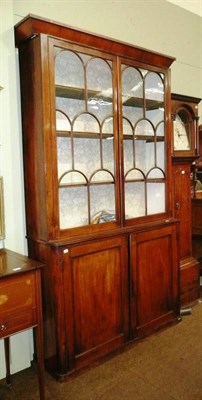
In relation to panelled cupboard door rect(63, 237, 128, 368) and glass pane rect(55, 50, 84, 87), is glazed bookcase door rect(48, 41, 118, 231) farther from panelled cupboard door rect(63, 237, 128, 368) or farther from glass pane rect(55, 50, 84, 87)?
panelled cupboard door rect(63, 237, 128, 368)

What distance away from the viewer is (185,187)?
3.32m

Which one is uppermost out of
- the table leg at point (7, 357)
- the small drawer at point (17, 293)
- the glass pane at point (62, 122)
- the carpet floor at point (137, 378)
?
the glass pane at point (62, 122)

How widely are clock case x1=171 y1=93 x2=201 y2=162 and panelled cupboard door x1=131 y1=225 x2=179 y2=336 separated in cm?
81

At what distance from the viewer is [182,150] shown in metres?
3.27

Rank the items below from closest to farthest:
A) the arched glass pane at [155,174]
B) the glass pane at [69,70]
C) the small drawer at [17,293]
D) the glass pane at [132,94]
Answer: the small drawer at [17,293], the glass pane at [69,70], the glass pane at [132,94], the arched glass pane at [155,174]

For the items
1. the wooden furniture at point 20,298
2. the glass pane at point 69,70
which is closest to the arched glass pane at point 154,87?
the glass pane at point 69,70

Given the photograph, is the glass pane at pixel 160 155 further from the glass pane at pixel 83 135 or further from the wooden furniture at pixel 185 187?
the glass pane at pixel 83 135

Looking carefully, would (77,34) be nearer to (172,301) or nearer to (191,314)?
(172,301)

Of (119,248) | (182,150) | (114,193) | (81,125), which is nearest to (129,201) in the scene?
(114,193)

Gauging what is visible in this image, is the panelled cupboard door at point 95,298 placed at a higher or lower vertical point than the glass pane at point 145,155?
lower

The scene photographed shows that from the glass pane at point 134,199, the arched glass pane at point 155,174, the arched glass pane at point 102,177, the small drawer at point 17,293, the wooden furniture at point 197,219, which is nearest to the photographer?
the small drawer at point 17,293

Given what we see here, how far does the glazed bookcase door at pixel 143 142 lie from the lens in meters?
2.62

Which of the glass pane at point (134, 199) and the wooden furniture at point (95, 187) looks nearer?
the wooden furniture at point (95, 187)

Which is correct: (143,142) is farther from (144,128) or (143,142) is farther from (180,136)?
(180,136)
